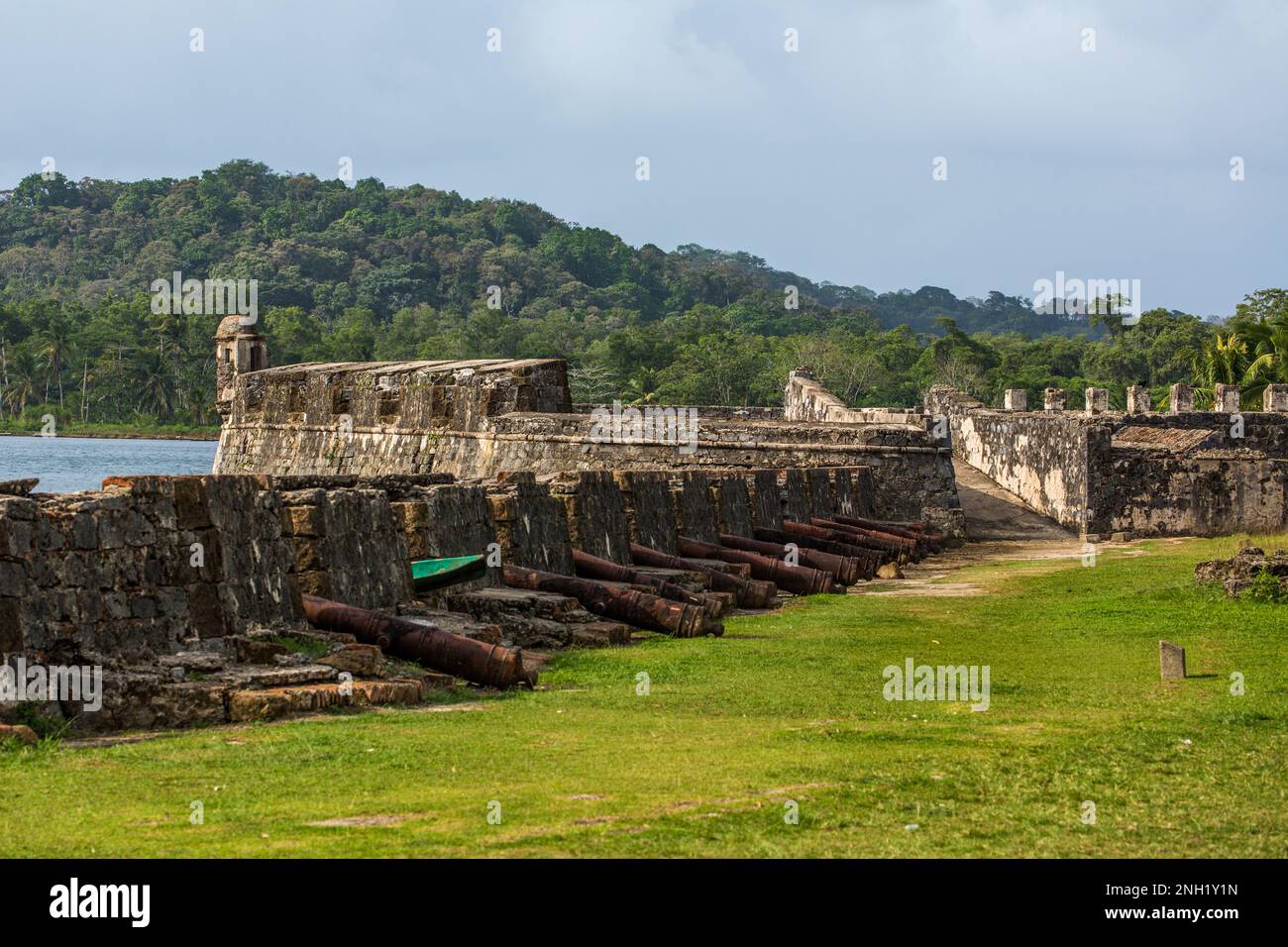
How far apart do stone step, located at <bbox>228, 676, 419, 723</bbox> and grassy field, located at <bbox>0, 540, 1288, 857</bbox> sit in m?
0.22

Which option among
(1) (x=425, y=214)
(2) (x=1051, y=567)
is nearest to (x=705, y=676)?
(2) (x=1051, y=567)

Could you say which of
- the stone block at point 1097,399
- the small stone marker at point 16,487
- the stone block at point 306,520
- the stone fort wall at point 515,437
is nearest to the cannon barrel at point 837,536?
the stone fort wall at point 515,437

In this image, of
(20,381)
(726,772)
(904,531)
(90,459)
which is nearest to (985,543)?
(904,531)

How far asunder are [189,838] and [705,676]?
5.52m

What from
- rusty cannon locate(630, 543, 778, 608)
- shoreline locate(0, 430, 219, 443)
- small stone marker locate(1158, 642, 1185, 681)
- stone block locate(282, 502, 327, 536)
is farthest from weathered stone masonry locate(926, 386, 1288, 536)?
shoreline locate(0, 430, 219, 443)

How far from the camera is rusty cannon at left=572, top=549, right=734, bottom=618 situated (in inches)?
568

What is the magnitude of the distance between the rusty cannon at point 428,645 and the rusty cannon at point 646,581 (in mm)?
3452

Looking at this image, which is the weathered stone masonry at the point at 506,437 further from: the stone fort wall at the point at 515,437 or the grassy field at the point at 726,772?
the grassy field at the point at 726,772

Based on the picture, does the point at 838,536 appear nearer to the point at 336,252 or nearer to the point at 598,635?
the point at 598,635

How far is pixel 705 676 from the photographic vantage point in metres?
10.9

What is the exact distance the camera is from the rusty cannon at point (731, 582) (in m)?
16.4

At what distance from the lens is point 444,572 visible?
43.4 feet

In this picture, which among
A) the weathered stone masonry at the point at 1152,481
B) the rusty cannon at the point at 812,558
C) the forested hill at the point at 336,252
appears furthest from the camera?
the forested hill at the point at 336,252
